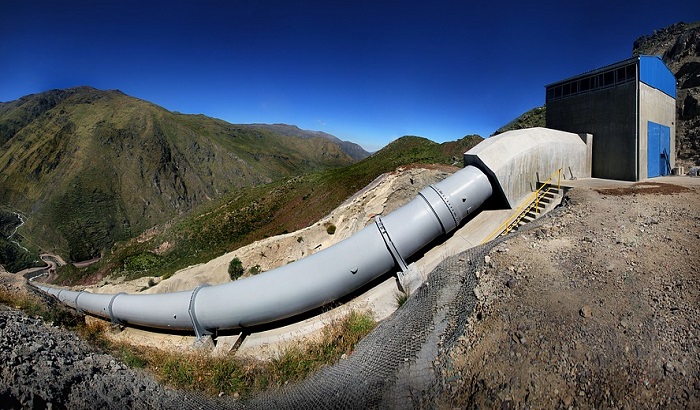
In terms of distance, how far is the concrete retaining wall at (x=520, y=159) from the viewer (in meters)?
11.5

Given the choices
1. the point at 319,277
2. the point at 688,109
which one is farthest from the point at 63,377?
the point at 688,109

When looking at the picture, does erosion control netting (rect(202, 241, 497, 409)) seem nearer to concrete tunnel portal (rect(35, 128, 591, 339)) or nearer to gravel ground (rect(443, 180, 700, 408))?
gravel ground (rect(443, 180, 700, 408))

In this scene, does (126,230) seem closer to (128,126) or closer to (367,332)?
(128,126)

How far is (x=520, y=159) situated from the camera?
11961 mm

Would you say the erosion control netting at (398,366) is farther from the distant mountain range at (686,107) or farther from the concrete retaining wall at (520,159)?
the distant mountain range at (686,107)

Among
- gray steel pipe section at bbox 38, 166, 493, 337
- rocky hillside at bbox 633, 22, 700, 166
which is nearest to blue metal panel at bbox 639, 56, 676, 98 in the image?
rocky hillside at bbox 633, 22, 700, 166

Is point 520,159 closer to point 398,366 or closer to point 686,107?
point 398,366

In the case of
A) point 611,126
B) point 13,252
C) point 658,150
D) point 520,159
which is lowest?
point 13,252

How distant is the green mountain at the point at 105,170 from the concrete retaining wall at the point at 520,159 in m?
106

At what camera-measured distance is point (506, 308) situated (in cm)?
557

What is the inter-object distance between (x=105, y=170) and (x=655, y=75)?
149 metres

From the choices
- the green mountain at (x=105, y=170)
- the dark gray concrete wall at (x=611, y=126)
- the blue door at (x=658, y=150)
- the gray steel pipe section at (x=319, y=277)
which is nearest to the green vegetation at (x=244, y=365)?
the gray steel pipe section at (x=319, y=277)

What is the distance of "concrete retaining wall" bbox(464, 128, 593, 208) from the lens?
37.7 feet

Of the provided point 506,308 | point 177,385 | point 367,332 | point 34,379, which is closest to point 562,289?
point 506,308
